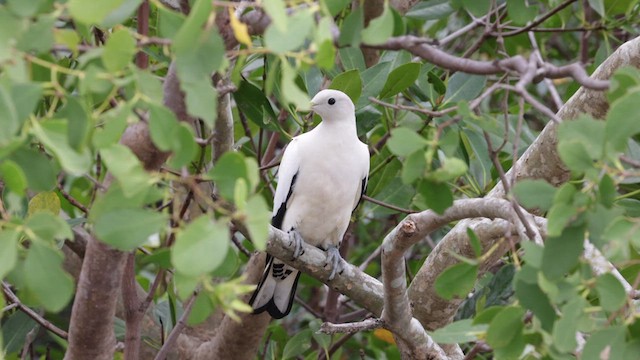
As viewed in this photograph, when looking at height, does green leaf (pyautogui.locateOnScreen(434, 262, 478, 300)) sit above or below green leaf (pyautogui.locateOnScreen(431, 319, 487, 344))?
above

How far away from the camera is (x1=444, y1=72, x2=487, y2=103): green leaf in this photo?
386 cm

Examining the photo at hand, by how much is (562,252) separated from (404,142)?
1.29 feet

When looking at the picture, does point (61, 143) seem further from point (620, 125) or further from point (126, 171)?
point (620, 125)

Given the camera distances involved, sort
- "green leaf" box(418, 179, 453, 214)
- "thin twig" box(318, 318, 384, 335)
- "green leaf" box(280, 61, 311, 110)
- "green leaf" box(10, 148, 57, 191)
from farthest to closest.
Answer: "thin twig" box(318, 318, 384, 335) < "green leaf" box(418, 179, 453, 214) < "green leaf" box(10, 148, 57, 191) < "green leaf" box(280, 61, 311, 110)

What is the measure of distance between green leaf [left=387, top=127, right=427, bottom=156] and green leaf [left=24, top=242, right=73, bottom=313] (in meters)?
0.71

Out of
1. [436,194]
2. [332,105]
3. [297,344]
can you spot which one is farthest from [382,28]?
[297,344]

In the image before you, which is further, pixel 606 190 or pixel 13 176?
pixel 606 190

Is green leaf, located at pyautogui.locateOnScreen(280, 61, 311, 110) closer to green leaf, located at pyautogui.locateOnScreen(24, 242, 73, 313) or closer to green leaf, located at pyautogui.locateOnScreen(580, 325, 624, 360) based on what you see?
green leaf, located at pyautogui.locateOnScreen(24, 242, 73, 313)

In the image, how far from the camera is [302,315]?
5.67 metres

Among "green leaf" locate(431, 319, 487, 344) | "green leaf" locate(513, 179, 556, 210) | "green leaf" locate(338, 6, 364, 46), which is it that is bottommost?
"green leaf" locate(431, 319, 487, 344)

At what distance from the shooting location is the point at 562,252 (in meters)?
2.01

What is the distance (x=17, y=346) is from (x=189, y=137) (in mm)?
2343

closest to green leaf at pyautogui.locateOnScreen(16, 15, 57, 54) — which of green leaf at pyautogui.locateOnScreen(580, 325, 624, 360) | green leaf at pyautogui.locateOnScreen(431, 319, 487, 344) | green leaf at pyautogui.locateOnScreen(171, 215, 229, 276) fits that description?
green leaf at pyautogui.locateOnScreen(171, 215, 229, 276)

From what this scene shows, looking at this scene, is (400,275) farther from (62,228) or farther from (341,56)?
(62,228)
